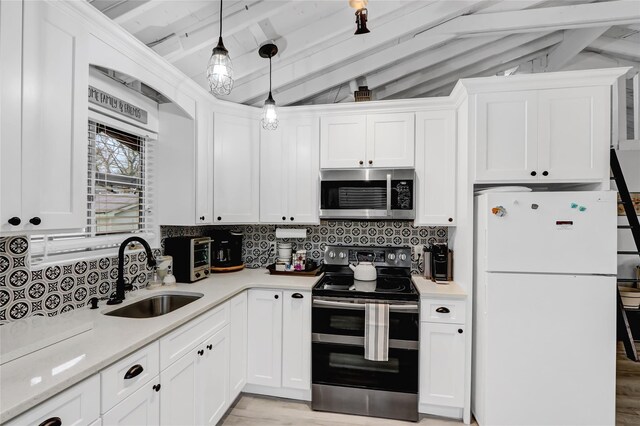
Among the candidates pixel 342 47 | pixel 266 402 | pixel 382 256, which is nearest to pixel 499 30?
pixel 342 47

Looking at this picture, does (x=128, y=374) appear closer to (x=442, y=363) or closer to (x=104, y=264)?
(x=104, y=264)

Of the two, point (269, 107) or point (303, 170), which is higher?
point (269, 107)

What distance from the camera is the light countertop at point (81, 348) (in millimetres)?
952

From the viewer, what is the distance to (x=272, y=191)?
2.85 metres

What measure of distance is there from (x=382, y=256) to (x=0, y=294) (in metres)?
2.58

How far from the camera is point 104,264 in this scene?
6.41ft

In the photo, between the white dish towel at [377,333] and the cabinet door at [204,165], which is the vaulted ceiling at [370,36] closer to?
the cabinet door at [204,165]

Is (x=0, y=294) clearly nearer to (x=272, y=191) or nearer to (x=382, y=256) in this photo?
(x=272, y=191)

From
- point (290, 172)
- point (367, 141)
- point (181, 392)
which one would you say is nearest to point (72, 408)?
point (181, 392)

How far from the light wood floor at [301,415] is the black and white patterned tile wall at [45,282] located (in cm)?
132

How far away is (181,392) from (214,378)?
0.36m

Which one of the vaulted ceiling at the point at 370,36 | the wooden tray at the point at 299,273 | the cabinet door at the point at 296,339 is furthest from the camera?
the wooden tray at the point at 299,273

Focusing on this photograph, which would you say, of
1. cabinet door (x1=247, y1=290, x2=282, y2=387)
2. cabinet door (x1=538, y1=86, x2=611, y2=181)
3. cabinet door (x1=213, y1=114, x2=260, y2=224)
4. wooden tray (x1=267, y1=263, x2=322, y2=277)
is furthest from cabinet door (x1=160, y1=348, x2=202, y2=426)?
cabinet door (x1=538, y1=86, x2=611, y2=181)

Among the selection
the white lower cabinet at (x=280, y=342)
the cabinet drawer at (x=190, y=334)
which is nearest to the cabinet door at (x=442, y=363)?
the white lower cabinet at (x=280, y=342)
